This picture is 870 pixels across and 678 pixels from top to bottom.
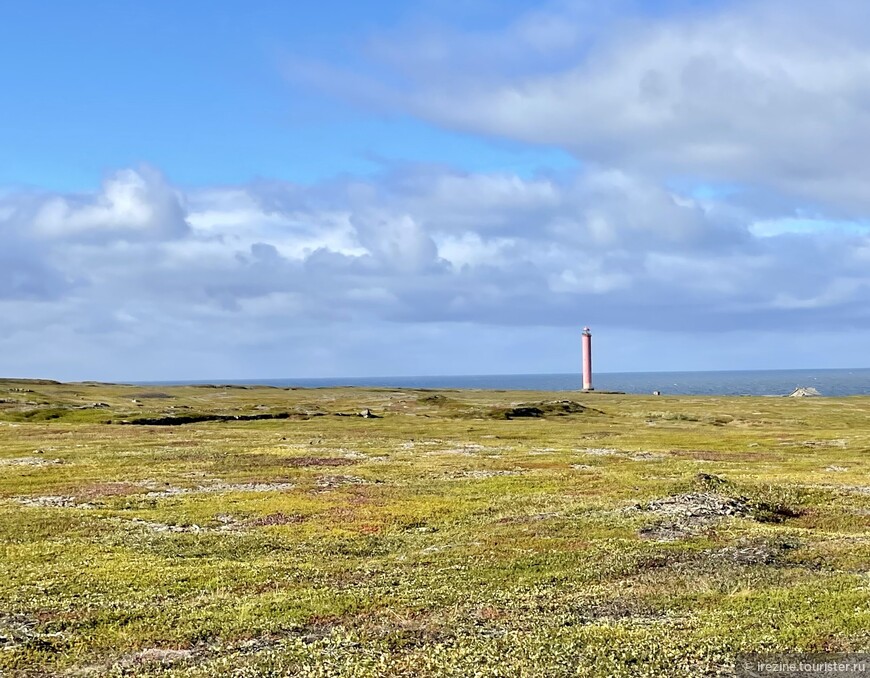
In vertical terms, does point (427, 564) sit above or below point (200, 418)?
below

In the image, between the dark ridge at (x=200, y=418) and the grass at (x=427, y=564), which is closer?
the grass at (x=427, y=564)

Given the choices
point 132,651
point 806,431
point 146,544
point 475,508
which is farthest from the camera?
point 806,431

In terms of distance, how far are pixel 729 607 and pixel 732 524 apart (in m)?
13.9

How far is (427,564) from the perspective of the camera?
101 ft

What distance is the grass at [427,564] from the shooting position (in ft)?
67.1

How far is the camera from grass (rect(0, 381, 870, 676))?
20.5 metres

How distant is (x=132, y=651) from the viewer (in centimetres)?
2084

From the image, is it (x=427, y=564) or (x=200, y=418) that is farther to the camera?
(x=200, y=418)

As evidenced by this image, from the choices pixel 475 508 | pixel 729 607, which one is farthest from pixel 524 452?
pixel 729 607

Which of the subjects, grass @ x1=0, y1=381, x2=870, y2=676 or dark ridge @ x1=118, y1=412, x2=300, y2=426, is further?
dark ridge @ x1=118, y1=412, x2=300, y2=426

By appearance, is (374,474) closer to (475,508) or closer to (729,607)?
(475,508)

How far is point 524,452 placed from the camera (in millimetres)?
77812

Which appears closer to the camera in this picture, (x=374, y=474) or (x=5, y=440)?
(x=374, y=474)

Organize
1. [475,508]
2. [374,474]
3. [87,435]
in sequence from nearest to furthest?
[475,508] → [374,474] → [87,435]
